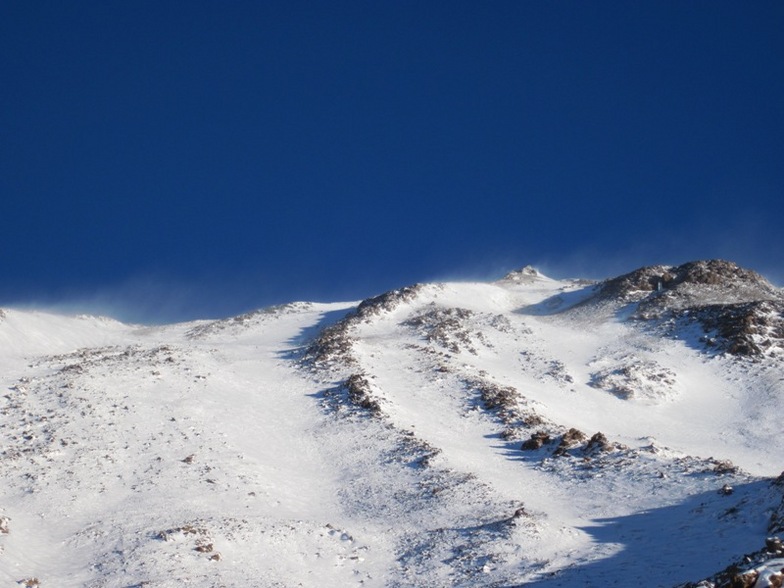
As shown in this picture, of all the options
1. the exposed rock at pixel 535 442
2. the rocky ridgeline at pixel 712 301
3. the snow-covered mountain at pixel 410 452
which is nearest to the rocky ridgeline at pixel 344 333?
the snow-covered mountain at pixel 410 452

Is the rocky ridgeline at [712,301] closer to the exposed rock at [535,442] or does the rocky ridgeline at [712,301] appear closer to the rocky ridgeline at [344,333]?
the rocky ridgeline at [344,333]

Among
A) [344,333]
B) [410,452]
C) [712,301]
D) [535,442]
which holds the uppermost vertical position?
[344,333]

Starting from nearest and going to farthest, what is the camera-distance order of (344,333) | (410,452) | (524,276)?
(410,452)
(344,333)
(524,276)

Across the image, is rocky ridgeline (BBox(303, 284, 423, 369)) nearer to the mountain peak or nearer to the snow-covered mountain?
the snow-covered mountain

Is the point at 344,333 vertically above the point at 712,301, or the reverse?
the point at 344,333

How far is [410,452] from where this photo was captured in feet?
94.4

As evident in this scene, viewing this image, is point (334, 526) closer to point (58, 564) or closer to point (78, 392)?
point (58, 564)

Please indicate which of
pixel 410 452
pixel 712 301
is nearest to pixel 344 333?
pixel 410 452

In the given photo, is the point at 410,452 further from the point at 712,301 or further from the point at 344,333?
the point at 712,301

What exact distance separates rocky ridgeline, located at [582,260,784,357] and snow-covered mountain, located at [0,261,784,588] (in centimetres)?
30

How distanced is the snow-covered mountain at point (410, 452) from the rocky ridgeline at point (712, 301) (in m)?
0.30

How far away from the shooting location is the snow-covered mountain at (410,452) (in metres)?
18.8

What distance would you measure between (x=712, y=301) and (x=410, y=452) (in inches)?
1599

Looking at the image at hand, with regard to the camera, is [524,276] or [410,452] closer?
[410,452]
